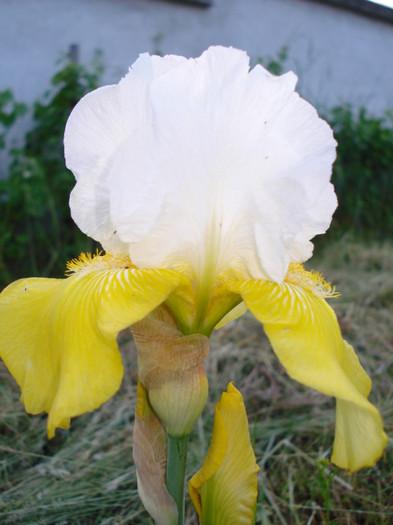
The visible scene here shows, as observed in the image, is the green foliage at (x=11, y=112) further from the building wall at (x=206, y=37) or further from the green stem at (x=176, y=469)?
the green stem at (x=176, y=469)

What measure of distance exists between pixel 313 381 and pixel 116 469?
98cm

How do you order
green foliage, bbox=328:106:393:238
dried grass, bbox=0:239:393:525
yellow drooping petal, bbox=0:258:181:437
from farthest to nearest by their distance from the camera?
green foliage, bbox=328:106:393:238 → dried grass, bbox=0:239:393:525 → yellow drooping petal, bbox=0:258:181:437

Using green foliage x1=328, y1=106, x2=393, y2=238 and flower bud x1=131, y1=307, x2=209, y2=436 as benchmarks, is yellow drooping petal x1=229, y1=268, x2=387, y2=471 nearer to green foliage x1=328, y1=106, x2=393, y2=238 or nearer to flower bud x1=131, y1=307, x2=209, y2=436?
flower bud x1=131, y1=307, x2=209, y2=436

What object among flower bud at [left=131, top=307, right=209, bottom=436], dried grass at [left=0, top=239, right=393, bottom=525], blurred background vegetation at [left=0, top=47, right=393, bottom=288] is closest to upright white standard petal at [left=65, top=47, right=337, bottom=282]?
flower bud at [left=131, top=307, right=209, bottom=436]

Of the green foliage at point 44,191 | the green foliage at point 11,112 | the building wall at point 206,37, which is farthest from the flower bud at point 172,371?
the building wall at point 206,37

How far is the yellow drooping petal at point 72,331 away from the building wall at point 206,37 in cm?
381

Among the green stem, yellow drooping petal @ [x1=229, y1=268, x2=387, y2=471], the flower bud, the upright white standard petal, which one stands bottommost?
the green stem

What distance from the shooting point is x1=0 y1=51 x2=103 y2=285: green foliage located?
3527 millimetres

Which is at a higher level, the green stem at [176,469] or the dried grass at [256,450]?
the green stem at [176,469]

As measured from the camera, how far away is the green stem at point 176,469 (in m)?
0.83

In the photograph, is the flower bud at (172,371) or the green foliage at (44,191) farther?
the green foliage at (44,191)

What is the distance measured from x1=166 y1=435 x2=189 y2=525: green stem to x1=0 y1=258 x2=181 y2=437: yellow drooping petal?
0.22 meters

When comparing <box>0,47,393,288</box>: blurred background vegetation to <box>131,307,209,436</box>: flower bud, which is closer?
<box>131,307,209,436</box>: flower bud

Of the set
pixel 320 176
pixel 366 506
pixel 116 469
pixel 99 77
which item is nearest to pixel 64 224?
pixel 99 77
